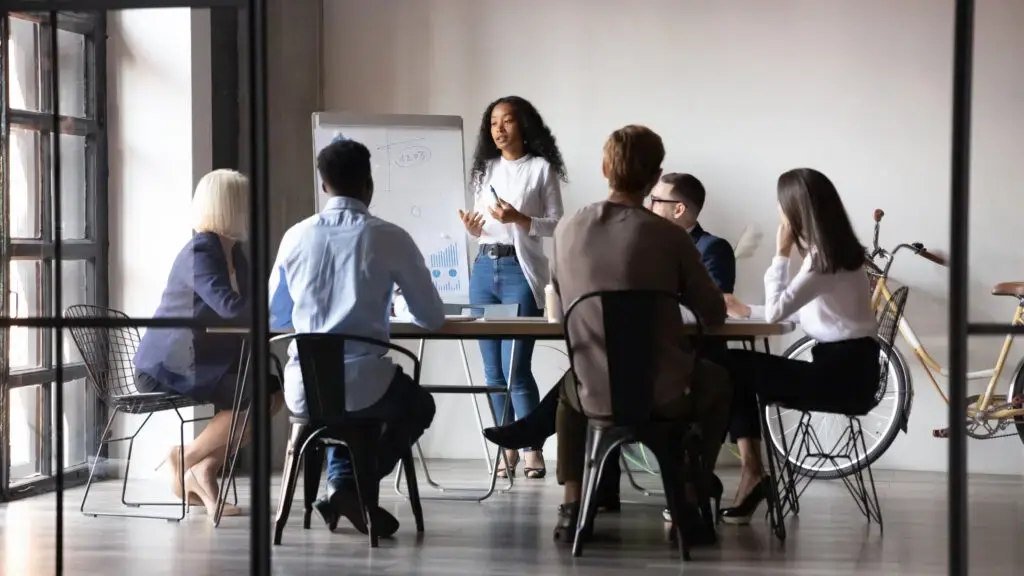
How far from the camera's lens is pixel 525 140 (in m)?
5.43

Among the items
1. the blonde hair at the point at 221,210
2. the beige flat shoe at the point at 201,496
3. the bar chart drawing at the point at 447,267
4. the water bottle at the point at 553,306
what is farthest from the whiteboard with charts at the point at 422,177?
the water bottle at the point at 553,306

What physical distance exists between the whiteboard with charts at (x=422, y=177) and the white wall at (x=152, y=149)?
0.60 meters

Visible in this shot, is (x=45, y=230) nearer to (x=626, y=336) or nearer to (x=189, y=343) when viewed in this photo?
(x=189, y=343)

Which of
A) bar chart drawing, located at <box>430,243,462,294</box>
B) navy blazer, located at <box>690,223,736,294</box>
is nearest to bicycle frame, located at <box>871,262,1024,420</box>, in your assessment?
navy blazer, located at <box>690,223,736,294</box>

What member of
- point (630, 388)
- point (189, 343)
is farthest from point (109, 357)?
point (630, 388)

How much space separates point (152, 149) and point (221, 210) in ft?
3.65

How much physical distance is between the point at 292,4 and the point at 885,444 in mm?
3511

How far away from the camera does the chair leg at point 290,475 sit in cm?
377

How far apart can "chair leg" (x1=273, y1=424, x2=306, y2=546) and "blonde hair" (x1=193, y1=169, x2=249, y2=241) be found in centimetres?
81

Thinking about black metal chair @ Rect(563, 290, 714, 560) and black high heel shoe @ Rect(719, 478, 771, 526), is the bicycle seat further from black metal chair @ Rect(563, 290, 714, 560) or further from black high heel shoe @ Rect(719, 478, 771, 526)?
black metal chair @ Rect(563, 290, 714, 560)

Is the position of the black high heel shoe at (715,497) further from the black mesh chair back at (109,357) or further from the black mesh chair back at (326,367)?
the black mesh chair back at (109,357)

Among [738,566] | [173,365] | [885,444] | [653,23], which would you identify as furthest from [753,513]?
[653,23]

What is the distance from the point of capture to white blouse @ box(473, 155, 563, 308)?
5301 millimetres

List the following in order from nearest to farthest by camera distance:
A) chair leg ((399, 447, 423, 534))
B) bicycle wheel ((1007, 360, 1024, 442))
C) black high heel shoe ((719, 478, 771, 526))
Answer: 1. chair leg ((399, 447, 423, 534))
2. black high heel shoe ((719, 478, 771, 526))
3. bicycle wheel ((1007, 360, 1024, 442))
